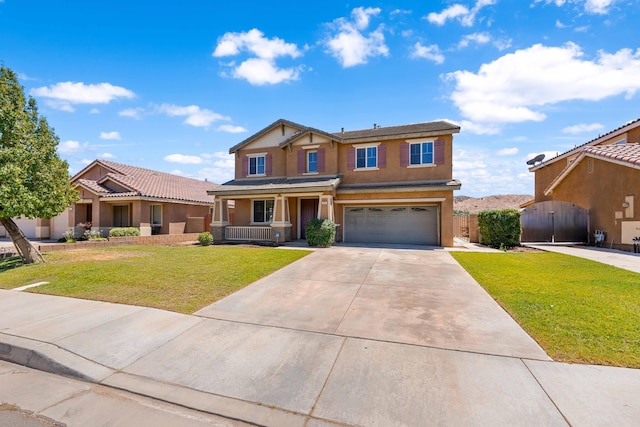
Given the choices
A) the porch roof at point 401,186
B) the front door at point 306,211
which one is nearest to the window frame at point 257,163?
the front door at point 306,211

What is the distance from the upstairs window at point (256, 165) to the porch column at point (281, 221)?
3.74m

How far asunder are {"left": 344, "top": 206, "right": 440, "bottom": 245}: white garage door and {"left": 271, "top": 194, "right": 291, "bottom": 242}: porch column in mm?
3565

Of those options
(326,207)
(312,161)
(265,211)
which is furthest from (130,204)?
(326,207)

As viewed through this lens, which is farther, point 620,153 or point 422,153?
point 422,153

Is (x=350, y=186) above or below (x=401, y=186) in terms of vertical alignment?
above

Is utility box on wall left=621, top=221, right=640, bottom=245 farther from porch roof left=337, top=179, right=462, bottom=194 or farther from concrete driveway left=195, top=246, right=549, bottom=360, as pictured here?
concrete driveway left=195, top=246, right=549, bottom=360

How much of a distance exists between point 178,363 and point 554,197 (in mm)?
23193

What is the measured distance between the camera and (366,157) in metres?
17.6

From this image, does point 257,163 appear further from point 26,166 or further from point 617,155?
point 617,155

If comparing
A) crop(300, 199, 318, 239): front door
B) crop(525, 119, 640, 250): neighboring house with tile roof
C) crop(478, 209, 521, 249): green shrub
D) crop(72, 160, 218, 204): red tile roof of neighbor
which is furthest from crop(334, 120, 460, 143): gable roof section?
crop(72, 160, 218, 204): red tile roof of neighbor

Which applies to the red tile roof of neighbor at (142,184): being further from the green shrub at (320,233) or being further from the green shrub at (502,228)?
the green shrub at (502,228)

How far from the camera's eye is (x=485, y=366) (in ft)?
12.4

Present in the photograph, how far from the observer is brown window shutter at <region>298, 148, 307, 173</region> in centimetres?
1852

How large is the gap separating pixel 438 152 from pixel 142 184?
68.6ft
